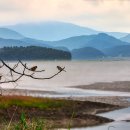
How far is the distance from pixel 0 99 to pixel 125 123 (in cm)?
1163

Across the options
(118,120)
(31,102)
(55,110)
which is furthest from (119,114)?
(31,102)

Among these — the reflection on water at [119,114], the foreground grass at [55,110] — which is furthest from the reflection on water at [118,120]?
the foreground grass at [55,110]

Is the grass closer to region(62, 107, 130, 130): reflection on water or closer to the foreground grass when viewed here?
the foreground grass

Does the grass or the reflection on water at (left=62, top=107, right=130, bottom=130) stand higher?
the grass

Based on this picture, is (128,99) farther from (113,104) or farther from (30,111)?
(30,111)

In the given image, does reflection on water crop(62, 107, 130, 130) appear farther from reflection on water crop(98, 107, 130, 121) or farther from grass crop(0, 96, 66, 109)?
grass crop(0, 96, 66, 109)

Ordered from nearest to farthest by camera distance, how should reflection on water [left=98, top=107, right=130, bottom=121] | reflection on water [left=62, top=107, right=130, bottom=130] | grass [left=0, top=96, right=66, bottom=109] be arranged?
reflection on water [left=62, top=107, right=130, bottom=130], reflection on water [left=98, top=107, right=130, bottom=121], grass [left=0, top=96, right=66, bottom=109]

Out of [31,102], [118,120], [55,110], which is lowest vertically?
[118,120]

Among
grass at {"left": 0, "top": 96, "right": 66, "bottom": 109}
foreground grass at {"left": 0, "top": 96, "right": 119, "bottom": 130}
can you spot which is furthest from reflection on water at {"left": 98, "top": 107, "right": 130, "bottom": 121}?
grass at {"left": 0, "top": 96, "right": 66, "bottom": 109}

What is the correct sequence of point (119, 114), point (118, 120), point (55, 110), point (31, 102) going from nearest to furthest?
point (118, 120) → point (119, 114) → point (55, 110) → point (31, 102)

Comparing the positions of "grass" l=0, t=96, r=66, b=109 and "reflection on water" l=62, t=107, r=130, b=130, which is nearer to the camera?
"reflection on water" l=62, t=107, r=130, b=130

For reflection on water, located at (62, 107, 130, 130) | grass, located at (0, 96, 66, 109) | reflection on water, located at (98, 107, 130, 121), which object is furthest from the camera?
grass, located at (0, 96, 66, 109)

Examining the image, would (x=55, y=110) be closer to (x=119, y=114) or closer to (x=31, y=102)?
(x=31, y=102)

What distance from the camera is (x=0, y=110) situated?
3969 cm
